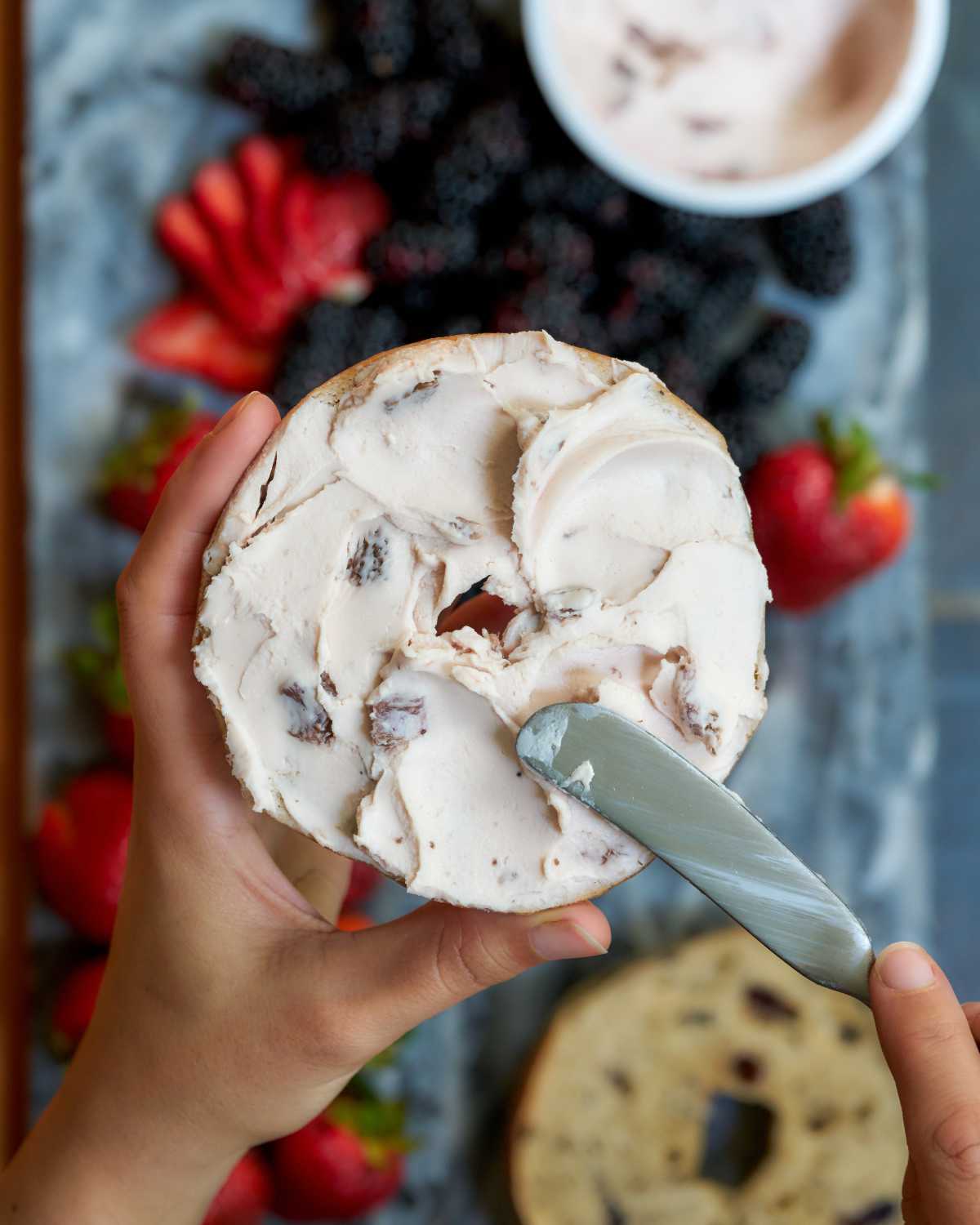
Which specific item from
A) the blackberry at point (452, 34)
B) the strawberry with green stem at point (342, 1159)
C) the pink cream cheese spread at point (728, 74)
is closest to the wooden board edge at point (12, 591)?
the strawberry with green stem at point (342, 1159)

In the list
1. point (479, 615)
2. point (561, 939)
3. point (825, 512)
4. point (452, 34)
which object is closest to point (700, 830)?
point (561, 939)

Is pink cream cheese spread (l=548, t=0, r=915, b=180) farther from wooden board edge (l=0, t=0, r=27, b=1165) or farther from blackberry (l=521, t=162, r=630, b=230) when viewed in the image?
wooden board edge (l=0, t=0, r=27, b=1165)

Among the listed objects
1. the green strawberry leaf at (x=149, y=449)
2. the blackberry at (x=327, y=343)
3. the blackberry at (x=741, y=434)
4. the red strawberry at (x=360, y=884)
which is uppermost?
the blackberry at (x=327, y=343)

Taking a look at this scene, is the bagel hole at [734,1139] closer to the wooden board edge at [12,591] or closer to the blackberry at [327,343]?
the wooden board edge at [12,591]

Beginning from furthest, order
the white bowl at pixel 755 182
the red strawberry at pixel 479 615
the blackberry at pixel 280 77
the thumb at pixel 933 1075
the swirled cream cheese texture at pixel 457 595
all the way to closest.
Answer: the blackberry at pixel 280 77 < the white bowl at pixel 755 182 < the red strawberry at pixel 479 615 < the swirled cream cheese texture at pixel 457 595 < the thumb at pixel 933 1075

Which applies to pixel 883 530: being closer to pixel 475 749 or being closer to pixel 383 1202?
pixel 475 749

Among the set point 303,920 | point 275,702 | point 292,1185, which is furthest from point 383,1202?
point 275,702

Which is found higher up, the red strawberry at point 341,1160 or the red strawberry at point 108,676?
the red strawberry at point 108,676
